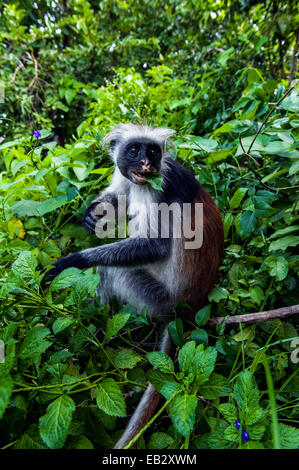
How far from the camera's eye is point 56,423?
1051 millimetres

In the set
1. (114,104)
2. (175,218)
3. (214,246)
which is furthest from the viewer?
(114,104)

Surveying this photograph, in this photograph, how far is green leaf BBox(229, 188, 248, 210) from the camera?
7.06ft

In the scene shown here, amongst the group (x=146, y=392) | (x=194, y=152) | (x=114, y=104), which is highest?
(x=114, y=104)

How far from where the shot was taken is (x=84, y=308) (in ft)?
5.02

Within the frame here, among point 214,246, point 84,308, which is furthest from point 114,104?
point 84,308

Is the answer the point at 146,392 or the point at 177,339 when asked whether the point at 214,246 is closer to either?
the point at 177,339

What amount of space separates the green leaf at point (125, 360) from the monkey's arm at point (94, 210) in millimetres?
1263

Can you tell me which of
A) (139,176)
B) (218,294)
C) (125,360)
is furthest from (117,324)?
(139,176)

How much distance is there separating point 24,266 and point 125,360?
625mm

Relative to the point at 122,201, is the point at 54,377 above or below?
below

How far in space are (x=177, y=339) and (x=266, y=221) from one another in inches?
39.6

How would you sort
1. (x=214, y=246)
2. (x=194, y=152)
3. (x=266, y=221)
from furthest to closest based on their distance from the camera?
(x=194, y=152), (x=214, y=246), (x=266, y=221)

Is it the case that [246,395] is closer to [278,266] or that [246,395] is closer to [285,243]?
[278,266]

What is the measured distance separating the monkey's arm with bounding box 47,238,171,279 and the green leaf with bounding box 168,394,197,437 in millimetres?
1336
